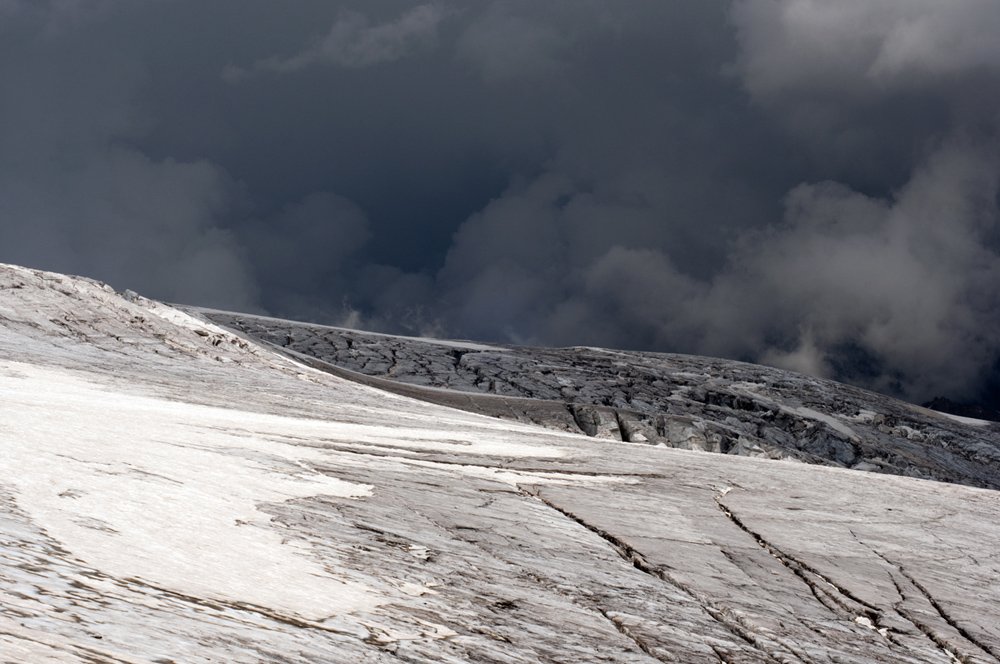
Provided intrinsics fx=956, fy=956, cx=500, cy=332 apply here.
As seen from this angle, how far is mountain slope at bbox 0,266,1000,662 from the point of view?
238 inches

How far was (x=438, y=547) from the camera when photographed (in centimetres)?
880

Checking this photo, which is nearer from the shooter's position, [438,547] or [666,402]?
Result: [438,547]

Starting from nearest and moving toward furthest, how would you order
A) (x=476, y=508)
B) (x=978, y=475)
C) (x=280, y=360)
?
(x=476, y=508)
(x=280, y=360)
(x=978, y=475)

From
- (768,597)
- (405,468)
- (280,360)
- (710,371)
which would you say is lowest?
(768,597)

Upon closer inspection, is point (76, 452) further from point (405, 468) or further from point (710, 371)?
point (710, 371)

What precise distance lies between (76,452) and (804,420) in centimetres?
4233

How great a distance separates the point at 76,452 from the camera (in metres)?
9.98

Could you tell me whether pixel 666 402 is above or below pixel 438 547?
above

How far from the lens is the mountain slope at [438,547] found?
19.8 ft

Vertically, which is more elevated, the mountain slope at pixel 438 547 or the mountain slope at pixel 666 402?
the mountain slope at pixel 666 402

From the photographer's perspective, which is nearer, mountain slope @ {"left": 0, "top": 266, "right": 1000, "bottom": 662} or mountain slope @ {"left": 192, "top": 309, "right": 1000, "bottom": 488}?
mountain slope @ {"left": 0, "top": 266, "right": 1000, "bottom": 662}

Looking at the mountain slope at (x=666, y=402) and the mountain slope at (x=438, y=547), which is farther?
the mountain slope at (x=666, y=402)

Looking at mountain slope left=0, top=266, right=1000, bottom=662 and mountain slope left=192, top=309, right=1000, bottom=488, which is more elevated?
mountain slope left=192, top=309, right=1000, bottom=488

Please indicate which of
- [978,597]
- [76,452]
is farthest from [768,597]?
[76,452]
